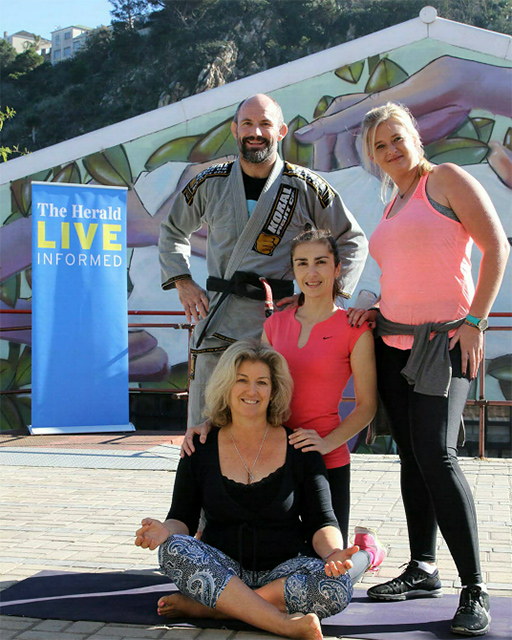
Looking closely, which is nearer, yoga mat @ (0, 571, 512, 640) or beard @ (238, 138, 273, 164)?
yoga mat @ (0, 571, 512, 640)

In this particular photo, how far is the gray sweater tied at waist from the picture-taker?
117 inches

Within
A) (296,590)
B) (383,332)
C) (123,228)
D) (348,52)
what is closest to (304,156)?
(348,52)

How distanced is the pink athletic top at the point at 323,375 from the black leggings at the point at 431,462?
0.15m

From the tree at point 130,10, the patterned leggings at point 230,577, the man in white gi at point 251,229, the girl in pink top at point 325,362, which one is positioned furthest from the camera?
the tree at point 130,10

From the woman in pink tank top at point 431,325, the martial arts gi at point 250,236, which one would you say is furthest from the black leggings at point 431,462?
the martial arts gi at point 250,236

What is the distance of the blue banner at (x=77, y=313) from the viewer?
7.73 m

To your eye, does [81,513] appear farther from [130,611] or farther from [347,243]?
[347,243]

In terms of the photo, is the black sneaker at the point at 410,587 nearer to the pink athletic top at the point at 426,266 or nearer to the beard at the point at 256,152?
the pink athletic top at the point at 426,266

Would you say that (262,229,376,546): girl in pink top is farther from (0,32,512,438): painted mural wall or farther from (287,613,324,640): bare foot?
(0,32,512,438): painted mural wall

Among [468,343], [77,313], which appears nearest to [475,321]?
[468,343]

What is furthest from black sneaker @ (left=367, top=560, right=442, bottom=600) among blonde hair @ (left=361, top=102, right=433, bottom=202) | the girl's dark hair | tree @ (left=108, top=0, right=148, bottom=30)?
tree @ (left=108, top=0, right=148, bottom=30)

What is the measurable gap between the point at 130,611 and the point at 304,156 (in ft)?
25.7

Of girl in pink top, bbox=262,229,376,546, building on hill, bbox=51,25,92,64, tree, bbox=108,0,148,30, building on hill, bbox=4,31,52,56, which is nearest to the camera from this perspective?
girl in pink top, bbox=262,229,376,546

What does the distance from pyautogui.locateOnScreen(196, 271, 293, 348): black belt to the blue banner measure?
441cm
